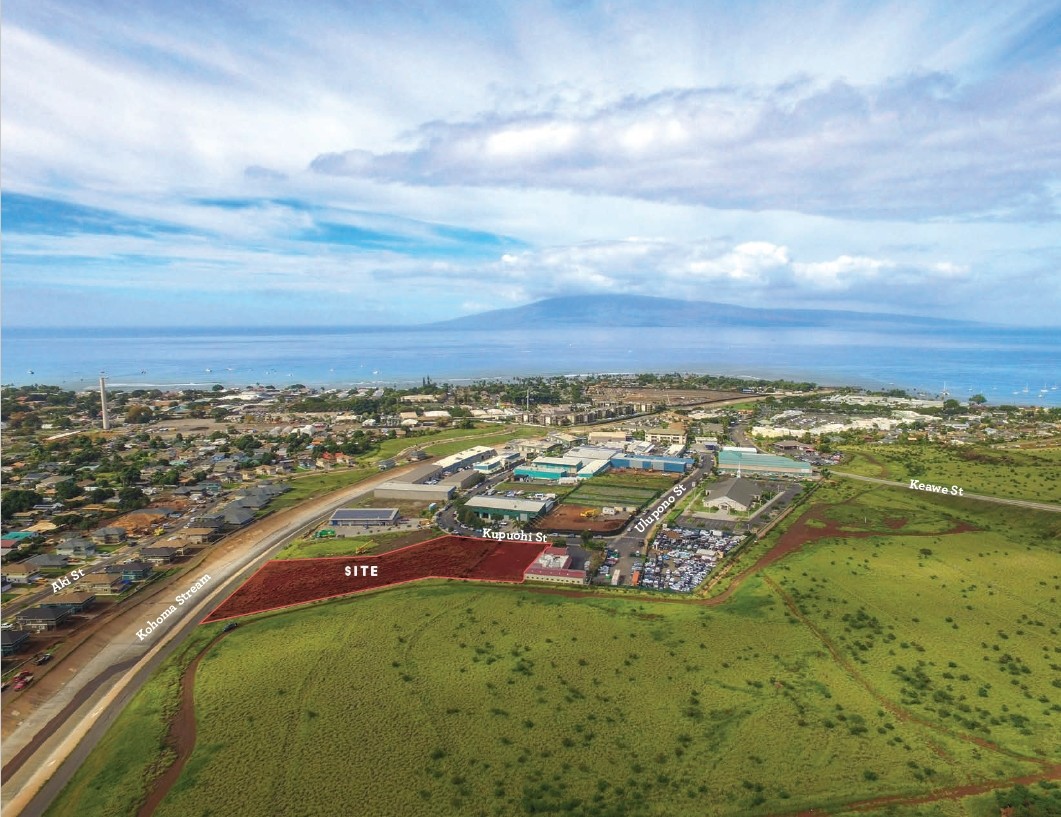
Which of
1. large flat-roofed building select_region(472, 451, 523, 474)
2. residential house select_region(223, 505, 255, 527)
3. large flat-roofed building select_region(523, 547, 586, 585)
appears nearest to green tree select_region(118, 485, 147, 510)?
residential house select_region(223, 505, 255, 527)

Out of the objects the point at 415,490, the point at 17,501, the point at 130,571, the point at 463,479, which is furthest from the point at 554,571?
the point at 17,501

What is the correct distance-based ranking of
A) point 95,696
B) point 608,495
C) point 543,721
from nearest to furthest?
point 543,721, point 95,696, point 608,495

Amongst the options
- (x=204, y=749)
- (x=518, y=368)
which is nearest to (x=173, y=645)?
(x=204, y=749)

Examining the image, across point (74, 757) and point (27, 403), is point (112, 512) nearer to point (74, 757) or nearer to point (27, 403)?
point (74, 757)

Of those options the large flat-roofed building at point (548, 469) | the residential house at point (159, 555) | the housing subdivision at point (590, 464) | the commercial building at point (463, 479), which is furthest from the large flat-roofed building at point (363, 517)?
the housing subdivision at point (590, 464)

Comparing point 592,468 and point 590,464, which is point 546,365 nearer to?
point 590,464

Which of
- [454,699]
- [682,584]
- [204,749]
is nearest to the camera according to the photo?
[204,749]

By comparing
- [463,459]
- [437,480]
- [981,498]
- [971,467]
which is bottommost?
[437,480]
